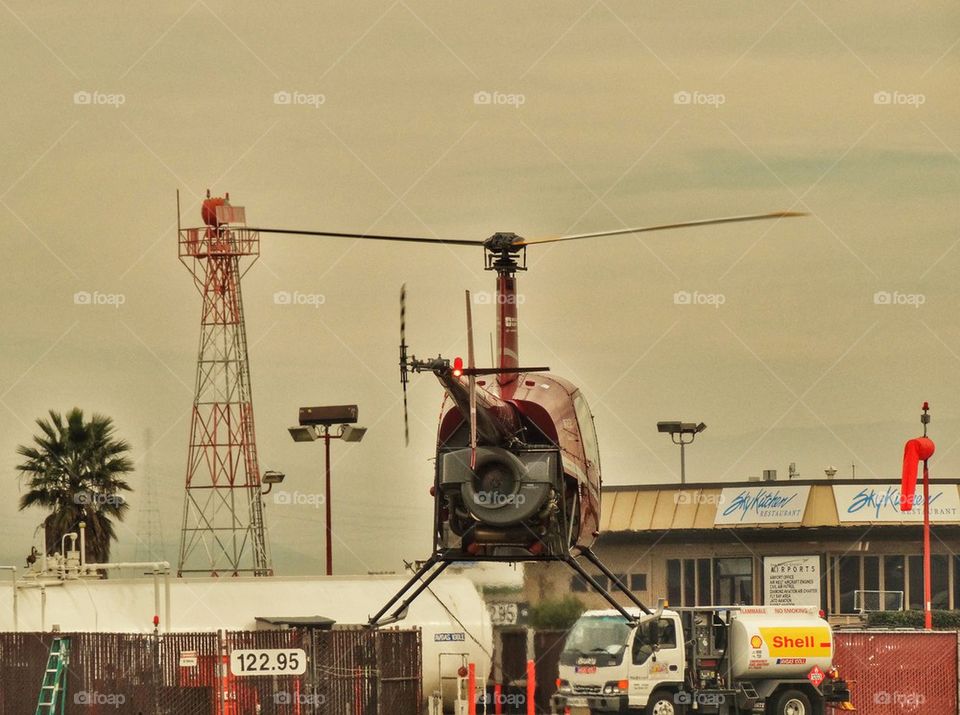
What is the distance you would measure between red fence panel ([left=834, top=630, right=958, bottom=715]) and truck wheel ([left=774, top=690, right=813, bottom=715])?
882 millimetres

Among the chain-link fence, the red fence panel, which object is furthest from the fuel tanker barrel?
the chain-link fence

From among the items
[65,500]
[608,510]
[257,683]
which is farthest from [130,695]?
[608,510]

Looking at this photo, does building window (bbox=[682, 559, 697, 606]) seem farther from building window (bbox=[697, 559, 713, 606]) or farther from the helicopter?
the helicopter

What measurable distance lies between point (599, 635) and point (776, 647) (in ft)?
10.9

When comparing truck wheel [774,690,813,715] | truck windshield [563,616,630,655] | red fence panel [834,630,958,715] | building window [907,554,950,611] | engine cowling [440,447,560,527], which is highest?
engine cowling [440,447,560,527]

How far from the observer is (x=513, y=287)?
90.8 feet

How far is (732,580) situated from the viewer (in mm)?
61312

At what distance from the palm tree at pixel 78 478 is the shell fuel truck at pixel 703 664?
26325 mm

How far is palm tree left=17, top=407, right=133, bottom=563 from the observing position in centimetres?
5688

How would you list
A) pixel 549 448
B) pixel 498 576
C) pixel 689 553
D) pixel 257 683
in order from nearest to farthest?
pixel 549 448, pixel 257 683, pixel 498 576, pixel 689 553

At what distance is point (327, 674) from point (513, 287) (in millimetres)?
7614

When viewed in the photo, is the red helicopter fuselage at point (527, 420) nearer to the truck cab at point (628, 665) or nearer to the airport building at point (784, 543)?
the truck cab at point (628, 665)

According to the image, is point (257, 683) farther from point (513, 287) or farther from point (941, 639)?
point (941, 639)

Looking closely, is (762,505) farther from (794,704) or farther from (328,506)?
(794,704)
